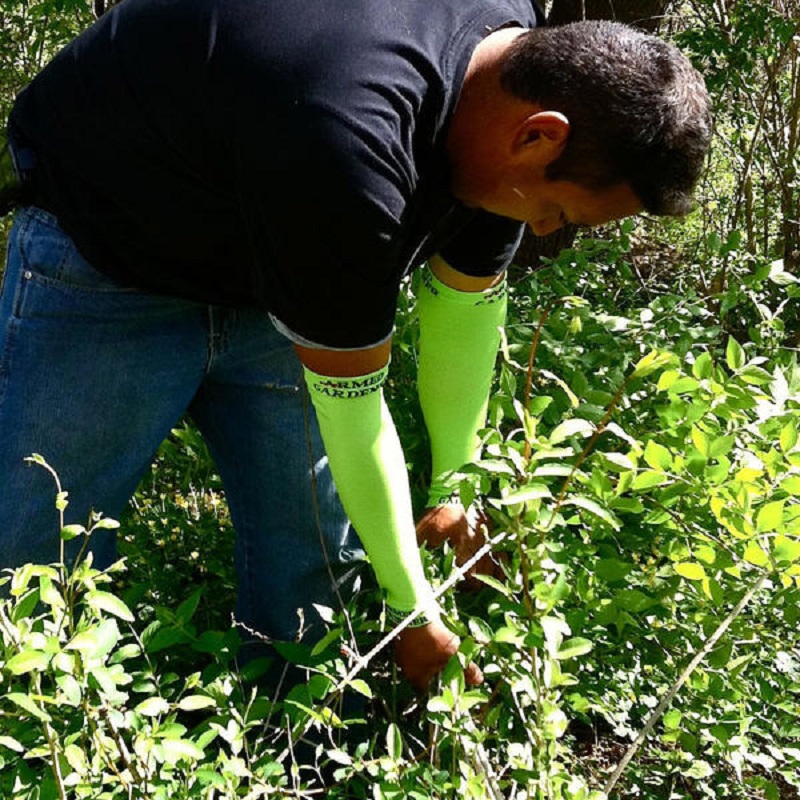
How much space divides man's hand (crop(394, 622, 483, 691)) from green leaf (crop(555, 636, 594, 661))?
268mm

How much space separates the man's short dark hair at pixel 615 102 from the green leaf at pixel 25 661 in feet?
2.70

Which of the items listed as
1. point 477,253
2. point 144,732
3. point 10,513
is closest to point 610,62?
point 477,253

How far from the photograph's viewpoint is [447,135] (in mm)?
1353

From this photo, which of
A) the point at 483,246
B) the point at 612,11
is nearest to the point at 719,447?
the point at 483,246

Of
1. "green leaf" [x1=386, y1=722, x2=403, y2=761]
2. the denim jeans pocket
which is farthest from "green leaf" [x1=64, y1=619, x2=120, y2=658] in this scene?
the denim jeans pocket

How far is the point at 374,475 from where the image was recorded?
1431 mm

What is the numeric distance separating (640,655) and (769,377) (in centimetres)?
57

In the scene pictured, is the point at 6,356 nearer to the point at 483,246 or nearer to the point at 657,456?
the point at 483,246

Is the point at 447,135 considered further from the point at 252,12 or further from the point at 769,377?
the point at 769,377

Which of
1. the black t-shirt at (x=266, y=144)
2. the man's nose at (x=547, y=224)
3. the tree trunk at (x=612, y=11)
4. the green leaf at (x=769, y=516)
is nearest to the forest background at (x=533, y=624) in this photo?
the green leaf at (x=769, y=516)

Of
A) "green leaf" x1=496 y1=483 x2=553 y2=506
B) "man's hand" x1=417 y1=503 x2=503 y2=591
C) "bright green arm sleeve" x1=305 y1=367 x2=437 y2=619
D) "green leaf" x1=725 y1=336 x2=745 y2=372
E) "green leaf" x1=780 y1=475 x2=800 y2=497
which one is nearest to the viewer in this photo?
"green leaf" x1=496 y1=483 x2=553 y2=506

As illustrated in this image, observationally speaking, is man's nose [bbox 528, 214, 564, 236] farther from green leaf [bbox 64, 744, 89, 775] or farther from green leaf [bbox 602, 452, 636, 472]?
green leaf [bbox 64, 744, 89, 775]

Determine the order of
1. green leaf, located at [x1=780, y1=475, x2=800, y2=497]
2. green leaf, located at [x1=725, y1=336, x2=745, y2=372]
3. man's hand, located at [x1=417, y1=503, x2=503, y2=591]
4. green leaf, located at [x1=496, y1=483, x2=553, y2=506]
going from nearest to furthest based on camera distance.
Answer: green leaf, located at [x1=496, y1=483, x2=553, y2=506], green leaf, located at [x1=780, y1=475, x2=800, y2=497], green leaf, located at [x1=725, y1=336, x2=745, y2=372], man's hand, located at [x1=417, y1=503, x2=503, y2=591]

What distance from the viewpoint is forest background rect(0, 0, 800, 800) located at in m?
1.25
